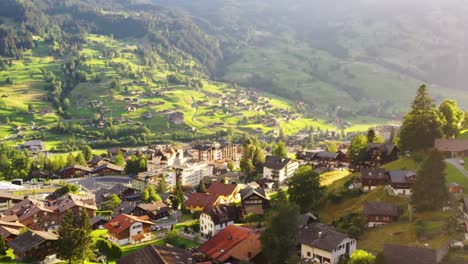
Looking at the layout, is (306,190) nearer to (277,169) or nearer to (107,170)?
(277,169)

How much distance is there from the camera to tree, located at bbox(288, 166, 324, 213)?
63.0 meters

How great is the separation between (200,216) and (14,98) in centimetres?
15084

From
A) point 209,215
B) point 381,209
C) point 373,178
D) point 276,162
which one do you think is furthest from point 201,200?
point 381,209

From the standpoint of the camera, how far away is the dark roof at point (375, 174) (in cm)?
6500

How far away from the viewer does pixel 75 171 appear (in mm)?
118625

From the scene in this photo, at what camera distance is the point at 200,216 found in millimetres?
67188

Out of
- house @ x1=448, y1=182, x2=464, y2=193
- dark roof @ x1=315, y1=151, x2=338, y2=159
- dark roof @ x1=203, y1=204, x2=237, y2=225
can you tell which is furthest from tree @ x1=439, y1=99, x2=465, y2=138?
dark roof @ x1=203, y1=204, x2=237, y2=225

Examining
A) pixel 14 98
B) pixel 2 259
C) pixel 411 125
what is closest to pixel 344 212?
pixel 411 125

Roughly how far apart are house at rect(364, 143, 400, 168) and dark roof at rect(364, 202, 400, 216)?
82.3 feet

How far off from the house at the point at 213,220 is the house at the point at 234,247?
22.0 ft

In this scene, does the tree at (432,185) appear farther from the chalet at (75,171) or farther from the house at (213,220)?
the chalet at (75,171)

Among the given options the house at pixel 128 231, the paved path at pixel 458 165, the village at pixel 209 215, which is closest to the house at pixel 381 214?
the village at pixel 209 215

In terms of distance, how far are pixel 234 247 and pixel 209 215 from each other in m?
11.9

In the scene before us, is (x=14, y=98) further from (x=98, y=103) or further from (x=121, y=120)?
(x=121, y=120)
